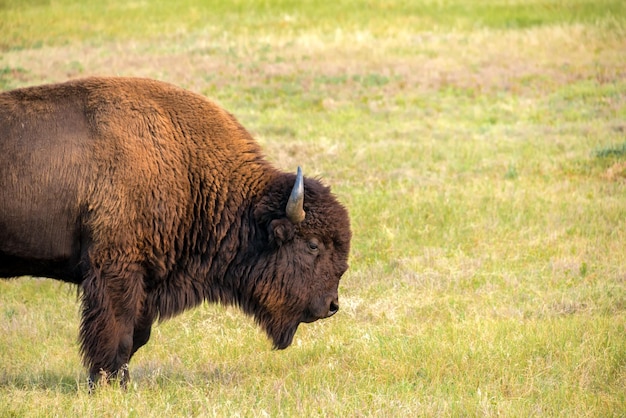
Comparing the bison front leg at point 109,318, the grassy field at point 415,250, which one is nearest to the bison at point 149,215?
the bison front leg at point 109,318

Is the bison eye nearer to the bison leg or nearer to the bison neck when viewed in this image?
the bison neck

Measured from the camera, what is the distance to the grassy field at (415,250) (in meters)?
6.35

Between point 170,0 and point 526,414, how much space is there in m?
37.1

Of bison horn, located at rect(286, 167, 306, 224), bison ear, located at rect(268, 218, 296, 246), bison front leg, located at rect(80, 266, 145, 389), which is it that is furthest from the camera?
bison ear, located at rect(268, 218, 296, 246)

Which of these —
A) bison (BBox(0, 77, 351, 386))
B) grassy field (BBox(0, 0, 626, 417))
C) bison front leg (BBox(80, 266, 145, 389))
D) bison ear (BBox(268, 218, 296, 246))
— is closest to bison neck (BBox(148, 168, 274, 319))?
bison (BBox(0, 77, 351, 386))

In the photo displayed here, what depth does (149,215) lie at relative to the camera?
21.0 ft

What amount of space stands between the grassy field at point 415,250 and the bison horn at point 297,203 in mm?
1243

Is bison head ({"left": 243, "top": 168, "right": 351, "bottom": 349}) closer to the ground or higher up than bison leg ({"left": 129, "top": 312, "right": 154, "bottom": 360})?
higher up

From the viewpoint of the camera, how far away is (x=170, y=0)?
4038 cm

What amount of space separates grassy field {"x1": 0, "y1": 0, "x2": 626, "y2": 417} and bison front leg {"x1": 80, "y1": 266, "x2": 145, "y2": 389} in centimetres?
22

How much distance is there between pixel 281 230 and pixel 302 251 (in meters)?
0.25

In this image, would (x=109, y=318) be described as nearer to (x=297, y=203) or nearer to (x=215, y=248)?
(x=215, y=248)

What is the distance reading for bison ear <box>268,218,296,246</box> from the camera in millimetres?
6664

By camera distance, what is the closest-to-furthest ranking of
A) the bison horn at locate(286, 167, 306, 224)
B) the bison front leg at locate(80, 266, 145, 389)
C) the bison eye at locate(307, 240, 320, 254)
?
the bison front leg at locate(80, 266, 145, 389) < the bison horn at locate(286, 167, 306, 224) < the bison eye at locate(307, 240, 320, 254)
